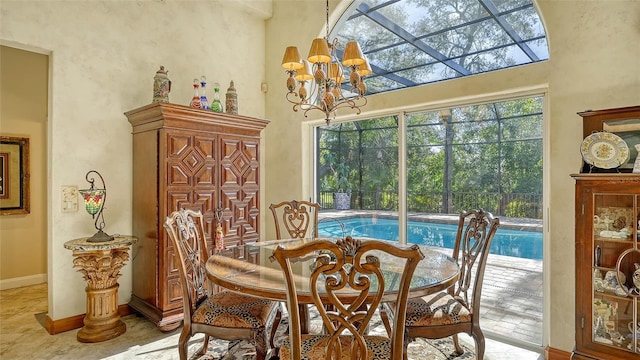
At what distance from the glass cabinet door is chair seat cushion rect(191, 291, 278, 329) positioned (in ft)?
6.89

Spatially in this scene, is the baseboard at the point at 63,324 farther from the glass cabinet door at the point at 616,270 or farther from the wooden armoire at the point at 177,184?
the glass cabinet door at the point at 616,270

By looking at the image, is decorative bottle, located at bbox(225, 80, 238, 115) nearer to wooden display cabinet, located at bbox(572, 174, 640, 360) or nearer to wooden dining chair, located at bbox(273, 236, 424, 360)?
wooden dining chair, located at bbox(273, 236, 424, 360)

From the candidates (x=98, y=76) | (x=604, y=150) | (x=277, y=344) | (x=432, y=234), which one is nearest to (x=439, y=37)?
(x=604, y=150)

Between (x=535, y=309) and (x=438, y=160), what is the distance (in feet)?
5.00

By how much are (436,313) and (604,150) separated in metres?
1.53

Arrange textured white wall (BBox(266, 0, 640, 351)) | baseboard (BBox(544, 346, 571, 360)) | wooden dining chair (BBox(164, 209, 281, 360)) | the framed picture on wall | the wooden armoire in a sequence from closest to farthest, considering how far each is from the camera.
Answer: wooden dining chair (BBox(164, 209, 281, 360)) → textured white wall (BBox(266, 0, 640, 351)) → baseboard (BBox(544, 346, 571, 360)) → the wooden armoire → the framed picture on wall

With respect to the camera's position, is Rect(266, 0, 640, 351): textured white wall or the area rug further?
the area rug

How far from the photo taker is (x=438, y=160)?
3455 millimetres

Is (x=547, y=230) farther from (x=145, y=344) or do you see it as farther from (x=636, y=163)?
(x=145, y=344)

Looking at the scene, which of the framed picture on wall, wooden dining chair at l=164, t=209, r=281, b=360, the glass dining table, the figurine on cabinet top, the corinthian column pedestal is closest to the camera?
the glass dining table

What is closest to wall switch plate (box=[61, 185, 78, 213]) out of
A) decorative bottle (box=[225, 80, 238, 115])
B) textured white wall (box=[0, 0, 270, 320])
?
textured white wall (box=[0, 0, 270, 320])

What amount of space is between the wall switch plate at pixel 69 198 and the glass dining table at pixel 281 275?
1.75 m

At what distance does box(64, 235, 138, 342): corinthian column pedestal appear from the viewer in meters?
2.90

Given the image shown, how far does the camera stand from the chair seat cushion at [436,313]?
208cm
